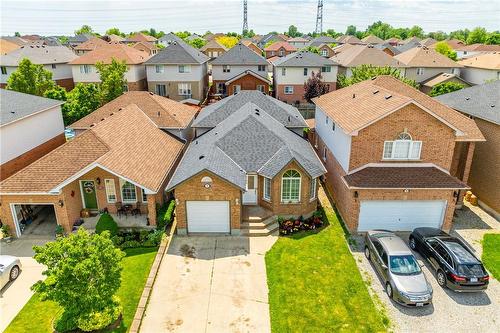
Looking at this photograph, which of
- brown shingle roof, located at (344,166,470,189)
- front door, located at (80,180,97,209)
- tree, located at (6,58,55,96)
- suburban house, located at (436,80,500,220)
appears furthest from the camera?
tree, located at (6,58,55,96)

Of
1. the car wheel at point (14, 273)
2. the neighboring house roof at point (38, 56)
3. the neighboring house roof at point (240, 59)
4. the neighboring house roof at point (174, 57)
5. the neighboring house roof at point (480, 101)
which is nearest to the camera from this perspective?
the car wheel at point (14, 273)

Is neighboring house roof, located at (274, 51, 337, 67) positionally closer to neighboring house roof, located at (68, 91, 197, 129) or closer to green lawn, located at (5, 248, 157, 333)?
neighboring house roof, located at (68, 91, 197, 129)

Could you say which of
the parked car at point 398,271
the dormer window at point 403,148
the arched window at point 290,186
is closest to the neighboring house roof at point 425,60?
the dormer window at point 403,148

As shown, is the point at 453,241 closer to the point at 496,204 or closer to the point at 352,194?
the point at 352,194

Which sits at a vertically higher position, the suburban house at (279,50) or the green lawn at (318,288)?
the suburban house at (279,50)

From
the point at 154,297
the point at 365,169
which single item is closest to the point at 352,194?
the point at 365,169

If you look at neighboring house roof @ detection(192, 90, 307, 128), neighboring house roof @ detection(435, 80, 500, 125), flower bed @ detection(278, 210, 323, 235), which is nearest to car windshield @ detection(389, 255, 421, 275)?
flower bed @ detection(278, 210, 323, 235)

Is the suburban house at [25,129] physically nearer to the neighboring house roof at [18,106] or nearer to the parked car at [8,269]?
the neighboring house roof at [18,106]
